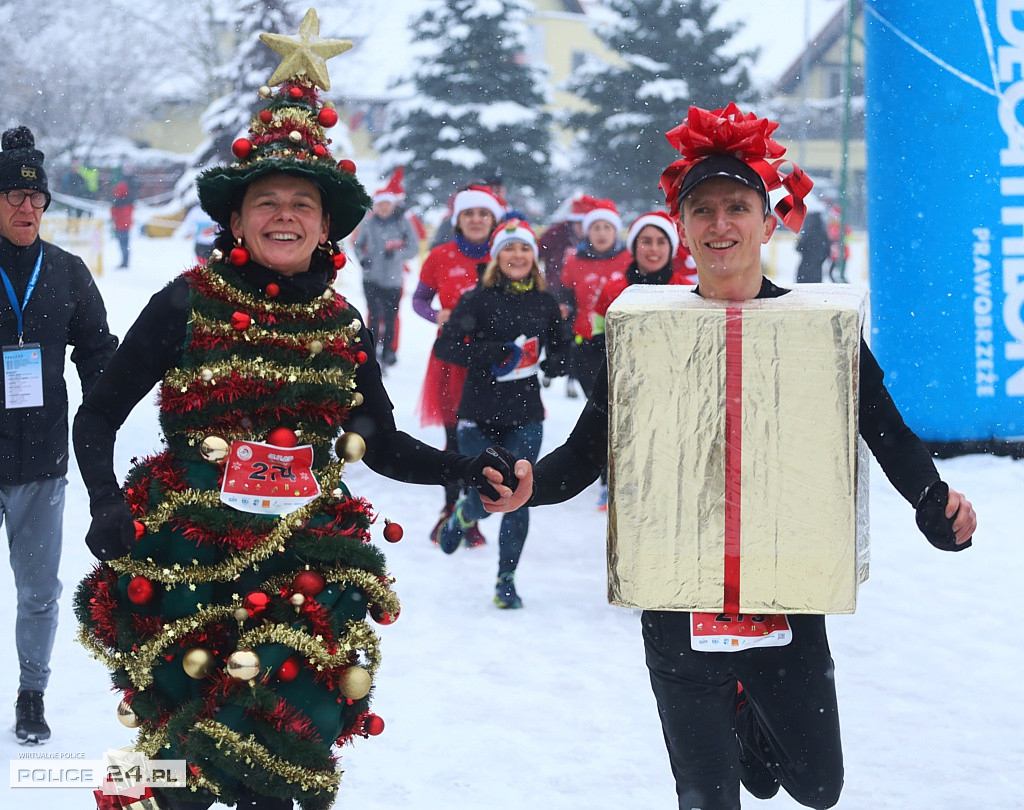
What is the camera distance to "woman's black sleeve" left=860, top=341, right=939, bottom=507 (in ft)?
10.4

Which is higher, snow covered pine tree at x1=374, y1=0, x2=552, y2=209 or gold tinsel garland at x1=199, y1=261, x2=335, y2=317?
snow covered pine tree at x1=374, y1=0, x2=552, y2=209

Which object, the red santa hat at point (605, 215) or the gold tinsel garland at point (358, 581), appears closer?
the gold tinsel garland at point (358, 581)

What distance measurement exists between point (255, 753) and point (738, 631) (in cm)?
119

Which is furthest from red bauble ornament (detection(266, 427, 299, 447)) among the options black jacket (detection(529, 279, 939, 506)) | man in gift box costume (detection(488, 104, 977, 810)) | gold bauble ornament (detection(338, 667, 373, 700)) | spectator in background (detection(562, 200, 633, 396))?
spectator in background (detection(562, 200, 633, 396))

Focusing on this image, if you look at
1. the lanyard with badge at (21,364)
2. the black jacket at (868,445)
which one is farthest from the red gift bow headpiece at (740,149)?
the lanyard with badge at (21,364)

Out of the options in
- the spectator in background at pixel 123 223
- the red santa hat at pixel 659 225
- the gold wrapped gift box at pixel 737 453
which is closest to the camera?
the gold wrapped gift box at pixel 737 453

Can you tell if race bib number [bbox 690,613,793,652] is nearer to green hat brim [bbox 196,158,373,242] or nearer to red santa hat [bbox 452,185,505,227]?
green hat brim [bbox 196,158,373,242]

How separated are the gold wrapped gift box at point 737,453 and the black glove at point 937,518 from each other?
205mm

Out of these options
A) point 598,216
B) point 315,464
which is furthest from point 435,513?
point 315,464

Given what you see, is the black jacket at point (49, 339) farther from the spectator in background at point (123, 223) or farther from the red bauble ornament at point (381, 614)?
the spectator in background at point (123, 223)

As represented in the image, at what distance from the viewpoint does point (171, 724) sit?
297 centimetres

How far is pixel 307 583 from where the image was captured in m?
3.04

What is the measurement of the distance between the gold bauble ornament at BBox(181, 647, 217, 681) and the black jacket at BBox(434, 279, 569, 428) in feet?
12.2

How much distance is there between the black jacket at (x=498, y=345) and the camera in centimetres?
664
